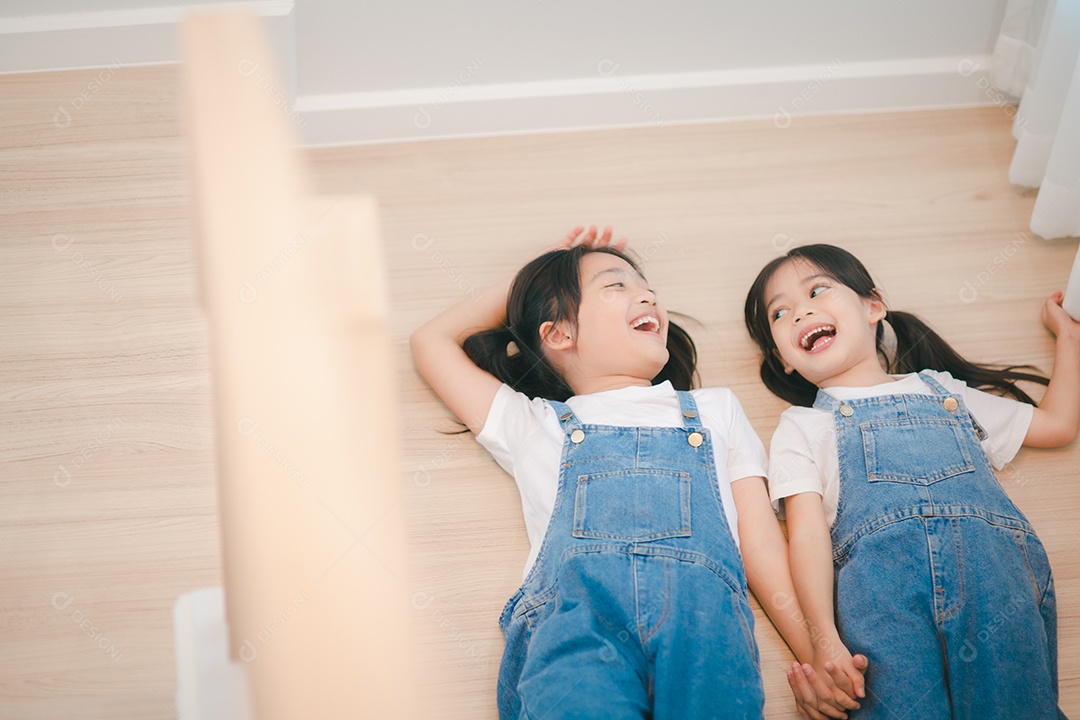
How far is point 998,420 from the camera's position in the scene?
4.04 ft

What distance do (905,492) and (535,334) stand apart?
54cm

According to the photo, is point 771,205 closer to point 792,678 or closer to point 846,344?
point 846,344

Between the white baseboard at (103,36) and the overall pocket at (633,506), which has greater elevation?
the white baseboard at (103,36)

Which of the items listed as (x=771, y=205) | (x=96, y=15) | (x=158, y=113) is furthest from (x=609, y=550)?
(x=96, y=15)

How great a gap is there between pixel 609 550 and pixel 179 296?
807 millimetres

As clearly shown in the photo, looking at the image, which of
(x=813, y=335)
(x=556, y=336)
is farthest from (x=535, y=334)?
(x=813, y=335)

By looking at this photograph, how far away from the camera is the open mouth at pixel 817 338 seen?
1.25 meters

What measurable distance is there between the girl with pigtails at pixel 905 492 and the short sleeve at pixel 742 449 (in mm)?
23

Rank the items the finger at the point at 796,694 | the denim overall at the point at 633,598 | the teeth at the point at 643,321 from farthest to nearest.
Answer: the teeth at the point at 643,321, the finger at the point at 796,694, the denim overall at the point at 633,598

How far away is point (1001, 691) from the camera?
0.97 m

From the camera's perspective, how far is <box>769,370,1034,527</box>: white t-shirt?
117 centimetres

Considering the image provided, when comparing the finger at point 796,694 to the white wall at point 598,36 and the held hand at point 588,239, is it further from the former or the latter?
the white wall at point 598,36

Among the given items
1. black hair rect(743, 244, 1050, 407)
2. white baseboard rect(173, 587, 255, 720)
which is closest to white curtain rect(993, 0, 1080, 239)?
black hair rect(743, 244, 1050, 407)

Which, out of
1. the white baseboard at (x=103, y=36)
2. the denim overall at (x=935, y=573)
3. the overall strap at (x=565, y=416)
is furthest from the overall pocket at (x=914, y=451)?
the white baseboard at (x=103, y=36)
